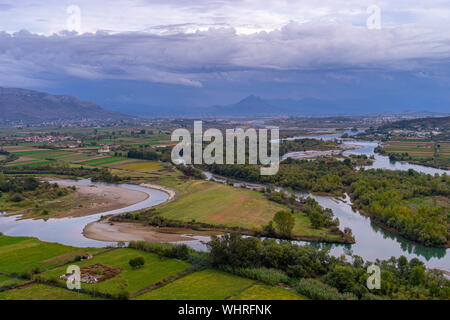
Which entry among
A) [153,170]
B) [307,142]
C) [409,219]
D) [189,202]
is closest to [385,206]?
[409,219]

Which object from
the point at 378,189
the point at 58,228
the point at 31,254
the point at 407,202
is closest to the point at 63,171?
the point at 58,228

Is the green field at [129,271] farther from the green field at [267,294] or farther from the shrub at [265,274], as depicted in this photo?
the green field at [267,294]

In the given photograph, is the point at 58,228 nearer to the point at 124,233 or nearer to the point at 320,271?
the point at 124,233

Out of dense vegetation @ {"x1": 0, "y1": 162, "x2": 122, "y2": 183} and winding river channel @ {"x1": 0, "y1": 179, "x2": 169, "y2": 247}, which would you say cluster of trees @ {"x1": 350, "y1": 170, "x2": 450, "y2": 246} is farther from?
dense vegetation @ {"x1": 0, "y1": 162, "x2": 122, "y2": 183}
